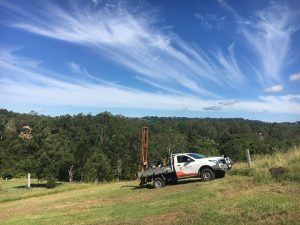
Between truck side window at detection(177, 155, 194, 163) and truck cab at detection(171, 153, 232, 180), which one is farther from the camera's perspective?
truck side window at detection(177, 155, 194, 163)

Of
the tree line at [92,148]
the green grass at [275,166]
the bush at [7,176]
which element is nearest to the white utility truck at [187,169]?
the green grass at [275,166]

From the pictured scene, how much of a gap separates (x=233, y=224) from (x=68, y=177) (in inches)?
3179

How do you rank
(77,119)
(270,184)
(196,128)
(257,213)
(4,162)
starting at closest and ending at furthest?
(257,213) < (270,184) < (4,162) < (77,119) < (196,128)

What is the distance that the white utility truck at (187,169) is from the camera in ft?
76.6

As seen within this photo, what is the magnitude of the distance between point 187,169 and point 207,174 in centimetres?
152

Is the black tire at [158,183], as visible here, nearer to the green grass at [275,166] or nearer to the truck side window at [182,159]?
the truck side window at [182,159]

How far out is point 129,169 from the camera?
282 ft

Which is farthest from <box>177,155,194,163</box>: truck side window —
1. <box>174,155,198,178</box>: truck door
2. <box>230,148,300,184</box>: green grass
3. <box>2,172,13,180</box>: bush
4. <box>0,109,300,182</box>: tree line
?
<box>2,172,13,180</box>: bush

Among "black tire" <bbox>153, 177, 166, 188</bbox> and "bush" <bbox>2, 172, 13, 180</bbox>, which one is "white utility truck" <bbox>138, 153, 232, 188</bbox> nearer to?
"black tire" <bbox>153, 177, 166, 188</bbox>

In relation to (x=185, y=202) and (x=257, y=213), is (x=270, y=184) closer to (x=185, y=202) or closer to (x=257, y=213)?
(x=185, y=202)

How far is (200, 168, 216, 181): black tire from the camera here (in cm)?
2324

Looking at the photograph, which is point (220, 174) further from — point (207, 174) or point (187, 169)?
point (187, 169)

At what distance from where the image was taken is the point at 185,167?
24547 mm

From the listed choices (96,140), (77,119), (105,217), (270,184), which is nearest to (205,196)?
(270,184)
